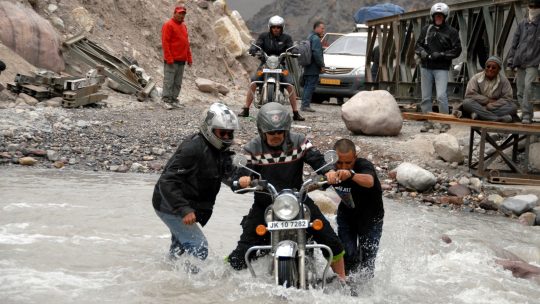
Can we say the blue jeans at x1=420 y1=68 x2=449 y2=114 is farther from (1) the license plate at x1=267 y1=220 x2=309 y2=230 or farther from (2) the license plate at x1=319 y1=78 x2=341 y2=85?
(1) the license plate at x1=267 y1=220 x2=309 y2=230

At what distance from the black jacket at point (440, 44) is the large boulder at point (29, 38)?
802 centimetres

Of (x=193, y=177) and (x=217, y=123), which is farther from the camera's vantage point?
(x=193, y=177)

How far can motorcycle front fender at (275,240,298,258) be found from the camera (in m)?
5.34

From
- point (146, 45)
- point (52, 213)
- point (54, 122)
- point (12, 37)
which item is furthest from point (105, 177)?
point (146, 45)

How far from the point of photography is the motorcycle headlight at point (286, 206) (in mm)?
5301

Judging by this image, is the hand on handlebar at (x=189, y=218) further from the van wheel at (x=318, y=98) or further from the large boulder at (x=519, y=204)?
the van wheel at (x=318, y=98)

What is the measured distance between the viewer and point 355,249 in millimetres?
6363

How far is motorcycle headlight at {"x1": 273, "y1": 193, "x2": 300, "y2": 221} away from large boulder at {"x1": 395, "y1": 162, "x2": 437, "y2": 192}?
5.59 metres

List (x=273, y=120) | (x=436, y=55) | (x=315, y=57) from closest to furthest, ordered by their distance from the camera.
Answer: (x=273, y=120) → (x=436, y=55) → (x=315, y=57)

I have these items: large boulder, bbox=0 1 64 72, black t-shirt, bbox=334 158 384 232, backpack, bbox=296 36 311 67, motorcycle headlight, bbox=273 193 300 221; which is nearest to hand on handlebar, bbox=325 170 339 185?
motorcycle headlight, bbox=273 193 300 221

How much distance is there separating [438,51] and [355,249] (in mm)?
7296

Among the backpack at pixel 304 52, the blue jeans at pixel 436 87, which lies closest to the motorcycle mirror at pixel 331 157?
the blue jeans at pixel 436 87

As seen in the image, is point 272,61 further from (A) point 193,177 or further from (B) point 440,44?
(A) point 193,177

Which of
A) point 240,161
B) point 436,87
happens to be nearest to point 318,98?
point 436,87
